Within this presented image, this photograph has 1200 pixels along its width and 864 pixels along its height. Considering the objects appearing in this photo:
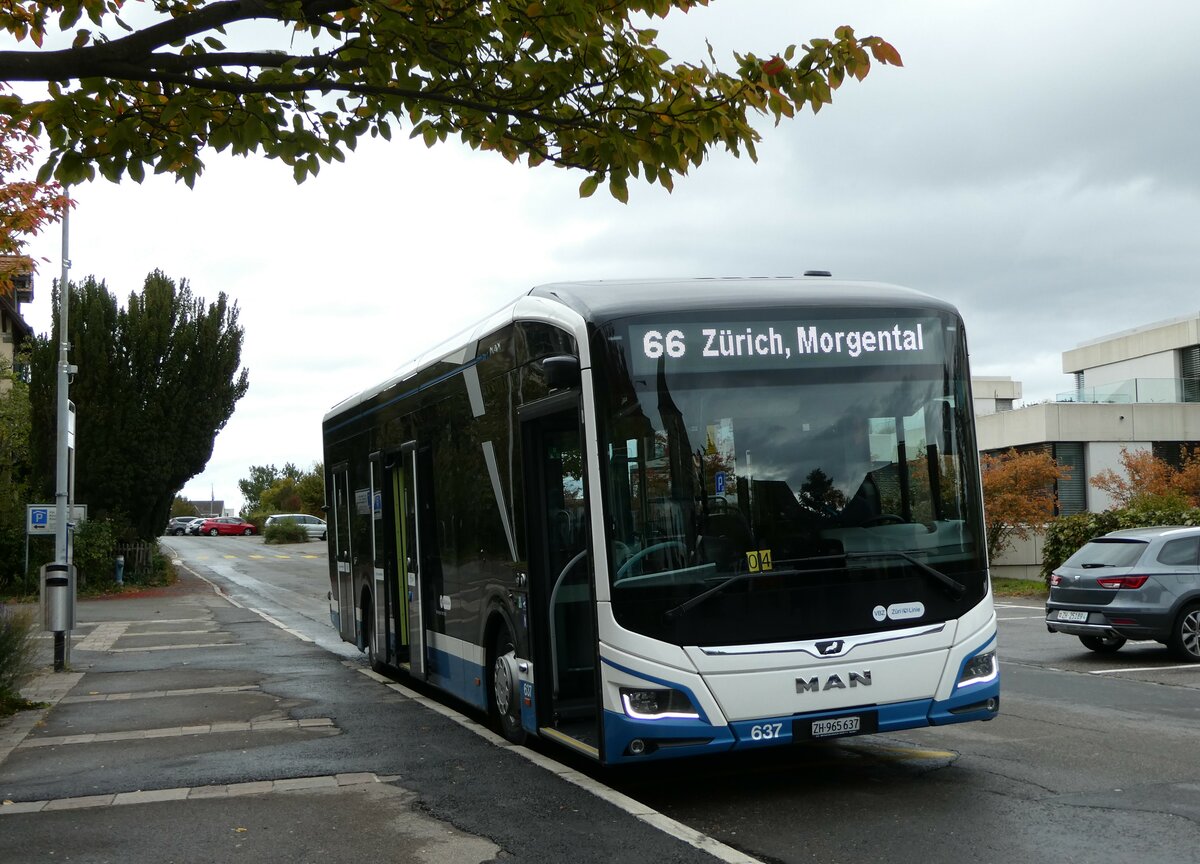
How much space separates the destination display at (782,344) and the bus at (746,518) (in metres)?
0.01

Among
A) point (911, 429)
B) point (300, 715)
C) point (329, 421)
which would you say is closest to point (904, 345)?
point (911, 429)

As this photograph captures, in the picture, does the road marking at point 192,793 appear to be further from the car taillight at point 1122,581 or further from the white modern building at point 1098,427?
the white modern building at point 1098,427

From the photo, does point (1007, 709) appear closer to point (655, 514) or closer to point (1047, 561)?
point (655, 514)

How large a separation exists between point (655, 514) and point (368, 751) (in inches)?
143

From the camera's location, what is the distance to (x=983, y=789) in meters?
7.62

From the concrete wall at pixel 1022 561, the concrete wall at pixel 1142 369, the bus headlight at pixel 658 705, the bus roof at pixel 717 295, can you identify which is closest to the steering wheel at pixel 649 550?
the bus headlight at pixel 658 705

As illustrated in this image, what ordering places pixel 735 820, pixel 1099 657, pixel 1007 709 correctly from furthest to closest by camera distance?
1. pixel 1099 657
2. pixel 1007 709
3. pixel 735 820

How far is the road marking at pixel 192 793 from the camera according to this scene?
801cm

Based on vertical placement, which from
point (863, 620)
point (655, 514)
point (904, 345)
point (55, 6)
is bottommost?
point (863, 620)

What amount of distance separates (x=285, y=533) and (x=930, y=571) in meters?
66.6

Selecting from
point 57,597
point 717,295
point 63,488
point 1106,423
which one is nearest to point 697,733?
point 717,295

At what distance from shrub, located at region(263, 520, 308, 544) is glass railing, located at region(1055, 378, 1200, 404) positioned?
41882mm

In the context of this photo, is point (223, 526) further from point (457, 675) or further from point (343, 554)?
point (457, 675)

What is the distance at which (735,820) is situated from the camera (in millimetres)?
7094
